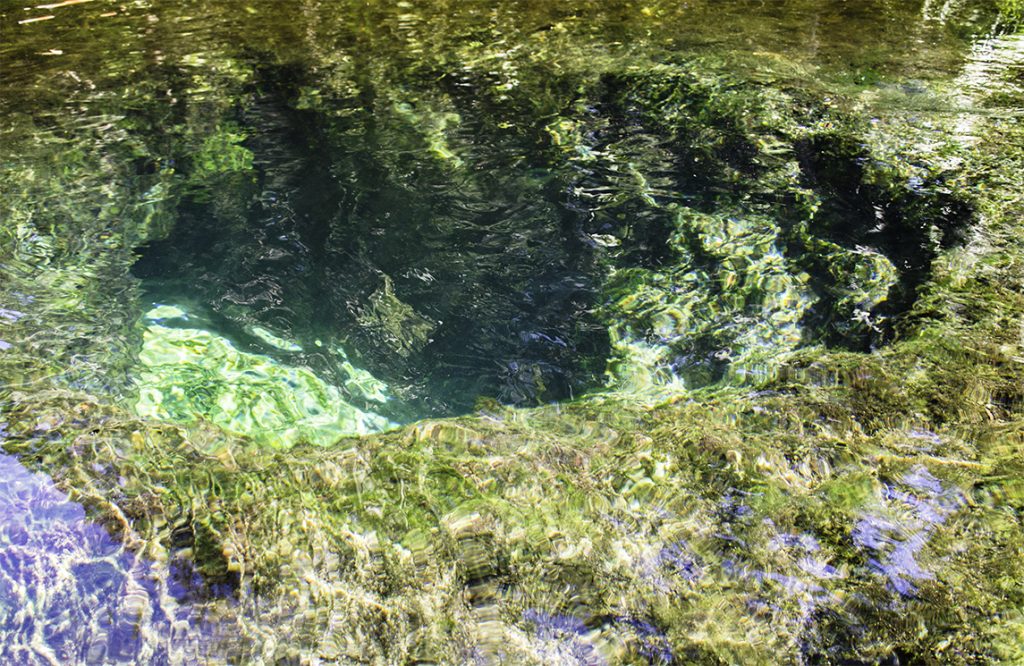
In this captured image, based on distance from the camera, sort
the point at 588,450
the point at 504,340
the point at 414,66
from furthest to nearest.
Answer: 1. the point at 414,66
2. the point at 504,340
3. the point at 588,450

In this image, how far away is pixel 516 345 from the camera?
3324 millimetres

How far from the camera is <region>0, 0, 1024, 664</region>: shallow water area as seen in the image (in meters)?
1.78

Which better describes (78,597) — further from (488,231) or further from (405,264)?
(488,231)

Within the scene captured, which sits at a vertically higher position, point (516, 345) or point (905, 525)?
point (905, 525)

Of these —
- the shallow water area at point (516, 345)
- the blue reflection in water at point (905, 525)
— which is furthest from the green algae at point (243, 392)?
the blue reflection in water at point (905, 525)

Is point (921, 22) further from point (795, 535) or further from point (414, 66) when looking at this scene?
point (795, 535)

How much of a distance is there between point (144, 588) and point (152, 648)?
171 millimetres

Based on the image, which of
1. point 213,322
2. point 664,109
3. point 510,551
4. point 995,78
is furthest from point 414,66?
point 510,551

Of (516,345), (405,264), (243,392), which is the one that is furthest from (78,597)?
(405,264)

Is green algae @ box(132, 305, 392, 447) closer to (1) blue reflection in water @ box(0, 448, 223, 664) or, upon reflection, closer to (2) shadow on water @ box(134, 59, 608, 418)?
(2) shadow on water @ box(134, 59, 608, 418)

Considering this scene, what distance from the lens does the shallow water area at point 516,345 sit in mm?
1782

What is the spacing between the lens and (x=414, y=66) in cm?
606

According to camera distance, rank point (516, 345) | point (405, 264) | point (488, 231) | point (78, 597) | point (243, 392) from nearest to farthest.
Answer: point (78, 597) → point (243, 392) → point (516, 345) → point (405, 264) → point (488, 231)

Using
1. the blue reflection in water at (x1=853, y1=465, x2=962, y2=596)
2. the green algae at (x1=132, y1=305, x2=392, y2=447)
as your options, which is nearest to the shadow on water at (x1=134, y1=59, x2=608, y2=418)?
the green algae at (x1=132, y1=305, x2=392, y2=447)
